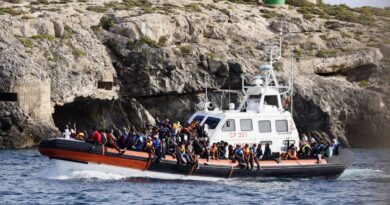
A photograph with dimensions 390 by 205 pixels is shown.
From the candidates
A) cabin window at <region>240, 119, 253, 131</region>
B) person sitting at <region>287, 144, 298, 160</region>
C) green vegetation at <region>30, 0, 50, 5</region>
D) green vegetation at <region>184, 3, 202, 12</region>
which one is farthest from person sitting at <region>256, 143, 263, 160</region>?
green vegetation at <region>30, 0, 50, 5</region>

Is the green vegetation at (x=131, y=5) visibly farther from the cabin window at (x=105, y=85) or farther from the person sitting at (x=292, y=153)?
the person sitting at (x=292, y=153)

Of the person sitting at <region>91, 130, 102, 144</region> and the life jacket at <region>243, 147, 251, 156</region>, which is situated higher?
the person sitting at <region>91, 130, 102, 144</region>

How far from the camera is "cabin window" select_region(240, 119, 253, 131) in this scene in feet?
94.3

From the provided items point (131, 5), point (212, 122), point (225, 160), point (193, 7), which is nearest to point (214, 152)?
point (225, 160)

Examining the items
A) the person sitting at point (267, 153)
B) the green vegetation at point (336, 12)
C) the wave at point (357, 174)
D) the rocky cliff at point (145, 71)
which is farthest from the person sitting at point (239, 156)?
the green vegetation at point (336, 12)

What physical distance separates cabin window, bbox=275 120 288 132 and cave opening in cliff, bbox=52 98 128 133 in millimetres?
22042

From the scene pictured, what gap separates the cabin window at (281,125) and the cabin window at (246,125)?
3.86 feet

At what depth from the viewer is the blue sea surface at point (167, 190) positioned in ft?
70.5

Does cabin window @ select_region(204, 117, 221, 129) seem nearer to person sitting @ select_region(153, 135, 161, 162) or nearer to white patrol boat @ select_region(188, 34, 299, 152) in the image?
white patrol boat @ select_region(188, 34, 299, 152)

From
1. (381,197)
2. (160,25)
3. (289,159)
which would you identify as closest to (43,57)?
(160,25)

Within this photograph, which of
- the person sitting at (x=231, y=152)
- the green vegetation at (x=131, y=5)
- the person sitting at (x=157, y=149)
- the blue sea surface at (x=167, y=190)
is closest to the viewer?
the blue sea surface at (x=167, y=190)

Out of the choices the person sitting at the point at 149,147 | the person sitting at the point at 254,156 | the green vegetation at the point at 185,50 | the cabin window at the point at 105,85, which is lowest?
the person sitting at the point at 254,156

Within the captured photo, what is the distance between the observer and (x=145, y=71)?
51.5 metres

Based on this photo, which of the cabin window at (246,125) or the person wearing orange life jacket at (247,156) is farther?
the cabin window at (246,125)
